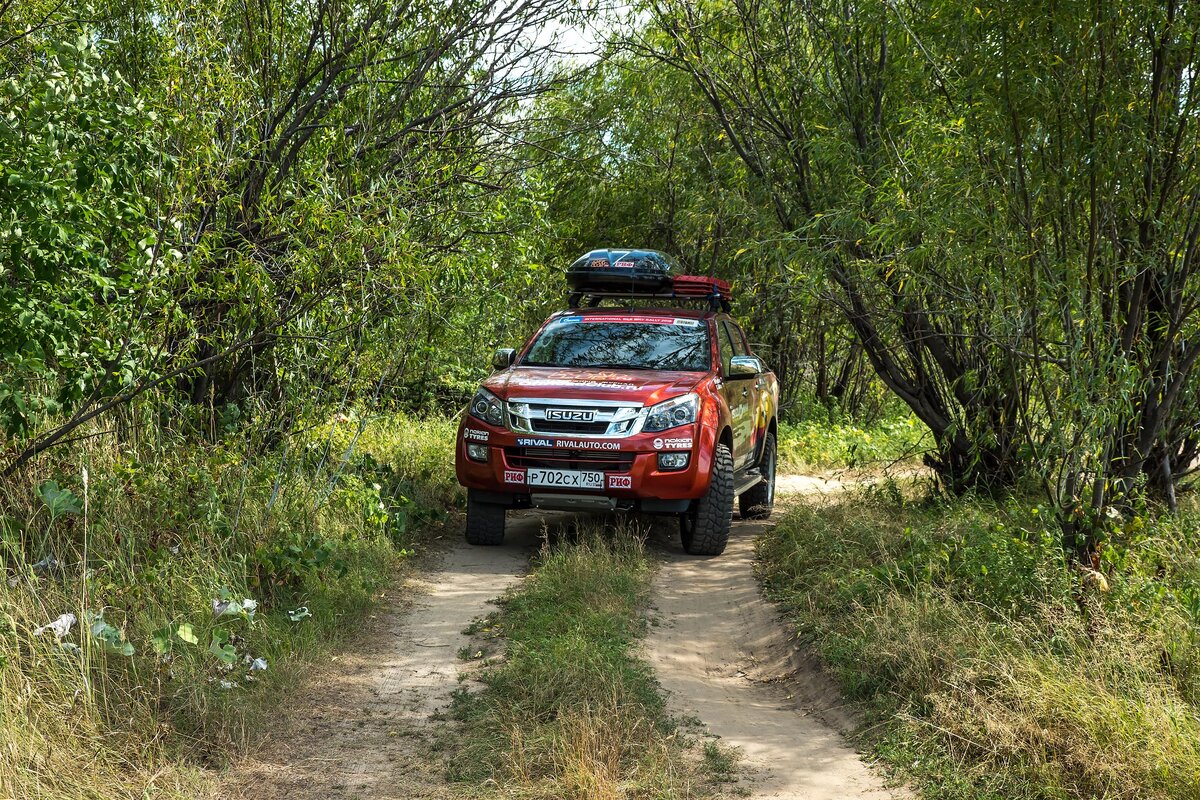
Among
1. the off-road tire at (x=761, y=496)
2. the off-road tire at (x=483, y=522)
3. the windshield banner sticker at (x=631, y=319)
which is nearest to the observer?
the off-road tire at (x=483, y=522)

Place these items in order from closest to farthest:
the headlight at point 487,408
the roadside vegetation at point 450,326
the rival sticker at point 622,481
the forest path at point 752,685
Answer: the forest path at point 752,685, the roadside vegetation at point 450,326, the rival sticker at point 622,481, the headlight at point 487,408

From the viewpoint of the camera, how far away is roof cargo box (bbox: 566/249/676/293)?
9945mm

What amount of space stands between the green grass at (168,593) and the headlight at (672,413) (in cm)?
200

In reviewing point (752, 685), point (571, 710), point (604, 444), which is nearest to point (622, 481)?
point (604, 444)

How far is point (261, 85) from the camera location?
7254 mm

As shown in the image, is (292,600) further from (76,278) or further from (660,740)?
(660,740)

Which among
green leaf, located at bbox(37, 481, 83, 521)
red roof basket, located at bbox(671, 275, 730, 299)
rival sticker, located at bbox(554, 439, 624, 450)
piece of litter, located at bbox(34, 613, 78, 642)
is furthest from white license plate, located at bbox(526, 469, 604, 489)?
piece of litter, located at bbox(34, 613, 78, 642)

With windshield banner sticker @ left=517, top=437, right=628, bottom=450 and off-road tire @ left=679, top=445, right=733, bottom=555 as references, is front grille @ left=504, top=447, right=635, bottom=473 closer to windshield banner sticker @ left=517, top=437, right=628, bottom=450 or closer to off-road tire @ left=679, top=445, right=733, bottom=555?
windshield banner sticker @ left=517, top=437, right=628, bottom=450

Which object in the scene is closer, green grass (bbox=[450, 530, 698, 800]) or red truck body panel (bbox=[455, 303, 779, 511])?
green grass (bbox=[450, 530, 698, 800])

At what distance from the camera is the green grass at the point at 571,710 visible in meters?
4.14

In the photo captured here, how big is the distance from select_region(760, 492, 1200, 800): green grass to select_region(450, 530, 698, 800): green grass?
97 cm

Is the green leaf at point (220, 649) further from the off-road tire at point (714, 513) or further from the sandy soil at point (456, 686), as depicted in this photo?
the off-road tire at point (714, 513)

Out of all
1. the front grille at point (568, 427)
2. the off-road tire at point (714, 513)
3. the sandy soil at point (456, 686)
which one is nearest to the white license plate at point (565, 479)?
the front grille at point (568, 427)

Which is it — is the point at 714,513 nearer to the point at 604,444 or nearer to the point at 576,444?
the point at 604,444
